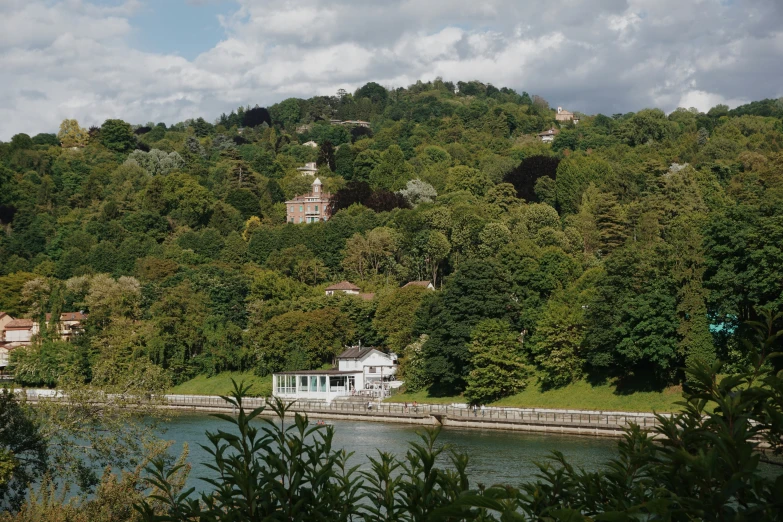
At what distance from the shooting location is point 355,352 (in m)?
56.3

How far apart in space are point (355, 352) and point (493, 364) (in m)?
12.8

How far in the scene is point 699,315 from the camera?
4003 cm

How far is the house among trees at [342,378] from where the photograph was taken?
5516cm

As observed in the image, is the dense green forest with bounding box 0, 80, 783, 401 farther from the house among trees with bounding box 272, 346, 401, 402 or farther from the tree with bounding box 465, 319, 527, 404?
the house among trees with bounding box 272, 346, 401, 402

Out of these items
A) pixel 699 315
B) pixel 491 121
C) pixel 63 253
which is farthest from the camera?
pixel 491 121

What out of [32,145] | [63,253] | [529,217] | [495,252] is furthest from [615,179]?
[32,145]

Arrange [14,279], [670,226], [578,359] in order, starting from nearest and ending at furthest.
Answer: [578,359] < [670,226] < [14,279]

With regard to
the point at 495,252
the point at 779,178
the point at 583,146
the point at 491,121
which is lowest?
the point at 495,252

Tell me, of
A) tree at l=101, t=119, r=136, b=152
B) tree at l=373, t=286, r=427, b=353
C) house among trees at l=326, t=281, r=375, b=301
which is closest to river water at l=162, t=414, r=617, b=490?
tree at l=373, t=286, r=427, b=353

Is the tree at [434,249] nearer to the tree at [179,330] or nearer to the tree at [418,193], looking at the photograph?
the tree at [418,193]

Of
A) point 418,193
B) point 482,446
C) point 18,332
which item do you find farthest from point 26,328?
point 482,446

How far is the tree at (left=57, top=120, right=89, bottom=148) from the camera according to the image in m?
133

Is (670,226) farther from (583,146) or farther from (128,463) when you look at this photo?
(583,146)

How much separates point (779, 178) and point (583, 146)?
4527 cm
